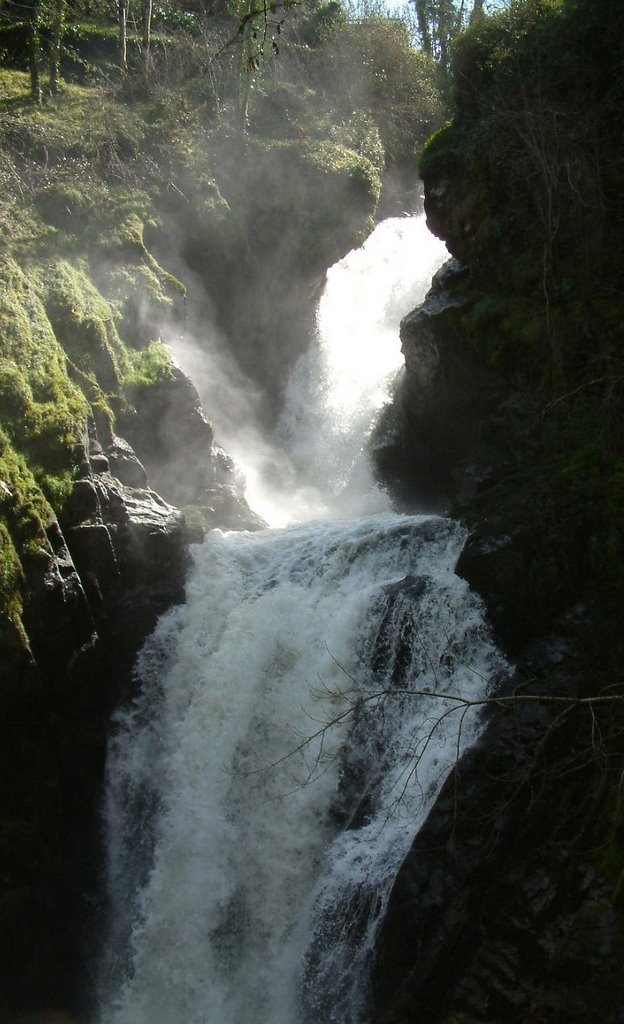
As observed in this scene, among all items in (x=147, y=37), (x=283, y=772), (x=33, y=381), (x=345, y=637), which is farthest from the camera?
(x=147, y=37)

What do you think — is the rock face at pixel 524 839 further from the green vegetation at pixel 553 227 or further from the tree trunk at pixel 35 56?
the tree trunk at pixel 35 56

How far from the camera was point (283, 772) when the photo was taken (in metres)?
10.3

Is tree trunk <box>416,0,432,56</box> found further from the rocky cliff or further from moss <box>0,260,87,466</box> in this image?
moss <box>0,260,87,466</box>

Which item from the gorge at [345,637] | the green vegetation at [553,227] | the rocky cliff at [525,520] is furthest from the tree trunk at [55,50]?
the rocky cliff at [525,520]

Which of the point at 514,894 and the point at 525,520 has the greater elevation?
the point at 525,520

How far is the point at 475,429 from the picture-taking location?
1473 centimetres

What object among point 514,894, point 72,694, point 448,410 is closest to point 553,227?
point 448,410

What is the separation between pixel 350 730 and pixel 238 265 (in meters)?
15.7

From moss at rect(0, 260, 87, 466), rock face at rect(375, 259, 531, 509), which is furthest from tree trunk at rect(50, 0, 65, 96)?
rock face at rect(375, 259, 531, 509)

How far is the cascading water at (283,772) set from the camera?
875cm

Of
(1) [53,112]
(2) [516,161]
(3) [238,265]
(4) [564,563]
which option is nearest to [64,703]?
(4) [564,563]

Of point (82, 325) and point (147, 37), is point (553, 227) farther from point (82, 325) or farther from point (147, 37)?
point (147, 37)

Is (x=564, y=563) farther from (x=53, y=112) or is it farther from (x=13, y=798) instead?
(x=53, y=112)

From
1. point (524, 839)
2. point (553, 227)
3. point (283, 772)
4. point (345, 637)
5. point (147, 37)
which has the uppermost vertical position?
point (147, 37)
